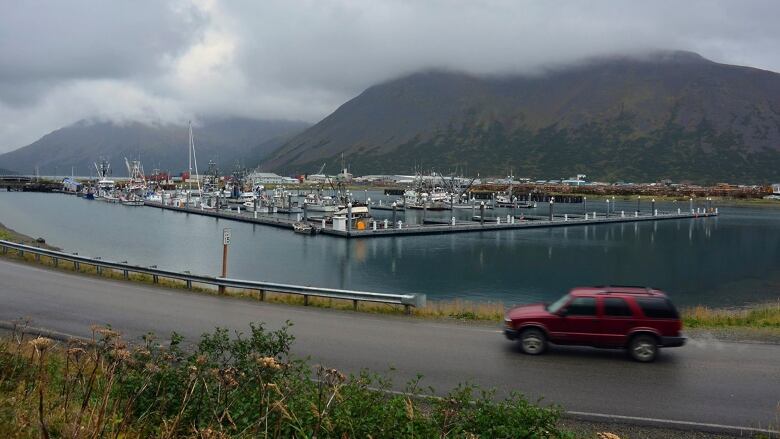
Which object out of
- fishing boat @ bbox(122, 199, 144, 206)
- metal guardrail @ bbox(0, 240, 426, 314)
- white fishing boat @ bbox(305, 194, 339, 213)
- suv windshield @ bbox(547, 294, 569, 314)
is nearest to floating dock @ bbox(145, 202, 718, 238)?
white fishing boat @ bbox(305, 194, 339, 213)

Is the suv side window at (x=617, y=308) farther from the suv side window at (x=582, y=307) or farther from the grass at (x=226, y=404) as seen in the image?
the grass at (x=226, y=404)

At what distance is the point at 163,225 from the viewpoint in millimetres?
84125

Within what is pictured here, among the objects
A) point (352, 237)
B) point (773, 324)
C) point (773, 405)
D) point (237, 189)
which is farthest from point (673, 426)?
point (237, 189)

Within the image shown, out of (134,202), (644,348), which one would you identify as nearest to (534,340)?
(644,348)

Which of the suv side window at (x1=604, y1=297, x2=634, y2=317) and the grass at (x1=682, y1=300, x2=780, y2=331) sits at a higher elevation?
the suv side window at (x1=604, y1=297, x2=634, y2=317)

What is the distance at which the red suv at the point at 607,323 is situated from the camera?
43.6 feet

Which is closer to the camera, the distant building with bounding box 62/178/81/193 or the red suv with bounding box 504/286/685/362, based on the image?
the red suv with bounding box 504/286/685/362

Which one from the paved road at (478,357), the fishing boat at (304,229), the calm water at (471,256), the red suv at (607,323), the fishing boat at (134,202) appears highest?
the red suv at (607,323)

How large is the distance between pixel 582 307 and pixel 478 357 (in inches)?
113

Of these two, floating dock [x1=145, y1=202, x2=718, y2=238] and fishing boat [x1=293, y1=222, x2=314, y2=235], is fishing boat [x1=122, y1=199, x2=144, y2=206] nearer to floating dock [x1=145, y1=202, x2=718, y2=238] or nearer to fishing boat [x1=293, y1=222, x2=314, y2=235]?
floating dock [x1=145, y1=202, x2=718, y2=238]

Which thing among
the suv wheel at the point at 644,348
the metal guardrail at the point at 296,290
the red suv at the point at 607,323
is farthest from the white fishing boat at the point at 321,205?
the suv wheel at the point at 644,348

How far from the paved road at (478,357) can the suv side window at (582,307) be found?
105 centimetres

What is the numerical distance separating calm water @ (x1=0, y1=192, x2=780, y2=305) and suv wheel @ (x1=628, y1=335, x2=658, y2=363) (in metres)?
22.9

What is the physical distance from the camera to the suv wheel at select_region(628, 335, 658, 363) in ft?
43.5
